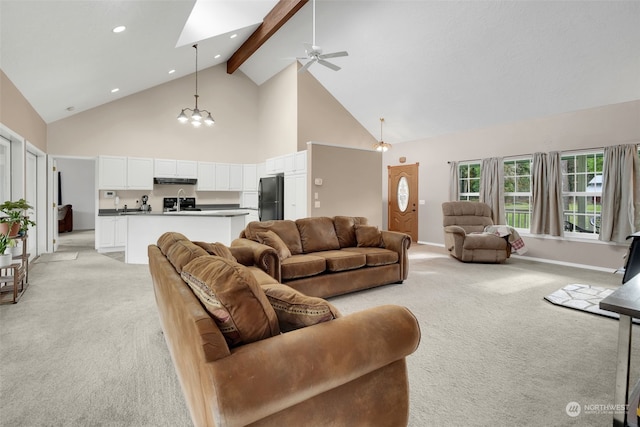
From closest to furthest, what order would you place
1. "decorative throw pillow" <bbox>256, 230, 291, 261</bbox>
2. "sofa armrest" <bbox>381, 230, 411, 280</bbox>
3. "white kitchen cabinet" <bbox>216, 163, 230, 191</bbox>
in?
1. "decorative throw pillow" <bbox>256, 230, 291, 261</bbox>
2. "sofa armrest" <bbox>381, 230, 411, 280</bbox>
3. "white kitchen cabinet" <bbox>216, 163, 230, 191</bbox>

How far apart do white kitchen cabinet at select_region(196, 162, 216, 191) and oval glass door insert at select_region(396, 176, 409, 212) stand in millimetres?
4829

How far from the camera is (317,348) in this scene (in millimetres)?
1174

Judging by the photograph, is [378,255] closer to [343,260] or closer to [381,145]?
[343,260]

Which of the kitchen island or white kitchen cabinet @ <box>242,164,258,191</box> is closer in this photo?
the kitchen island

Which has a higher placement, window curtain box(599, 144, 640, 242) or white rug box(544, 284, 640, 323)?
window curtain box(599, 144, 640, 242)

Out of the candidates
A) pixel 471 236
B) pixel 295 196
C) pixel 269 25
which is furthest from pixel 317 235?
pixel 269 25

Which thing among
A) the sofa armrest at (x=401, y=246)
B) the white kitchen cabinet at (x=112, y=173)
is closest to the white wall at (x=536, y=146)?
the sofa armrest at (x=401, y=246)

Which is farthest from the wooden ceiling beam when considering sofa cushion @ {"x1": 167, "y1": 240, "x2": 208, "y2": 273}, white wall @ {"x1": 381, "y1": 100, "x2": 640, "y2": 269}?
sofa cushion @ {"x1": 167, "y1": 240, "x2": 208, "y2": 273}

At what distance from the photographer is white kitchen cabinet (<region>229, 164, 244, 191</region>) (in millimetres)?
8180

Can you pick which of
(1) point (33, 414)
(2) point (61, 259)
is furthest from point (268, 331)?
(2) point (61, 259)

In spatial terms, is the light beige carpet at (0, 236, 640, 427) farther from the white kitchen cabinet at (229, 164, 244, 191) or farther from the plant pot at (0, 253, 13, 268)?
the white kitchen cabinet at (229, 164, 244, 191)

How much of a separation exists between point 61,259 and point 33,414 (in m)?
5.05

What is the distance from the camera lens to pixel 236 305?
1.18 meters

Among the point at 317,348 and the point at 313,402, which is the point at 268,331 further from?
the point at 313,402
